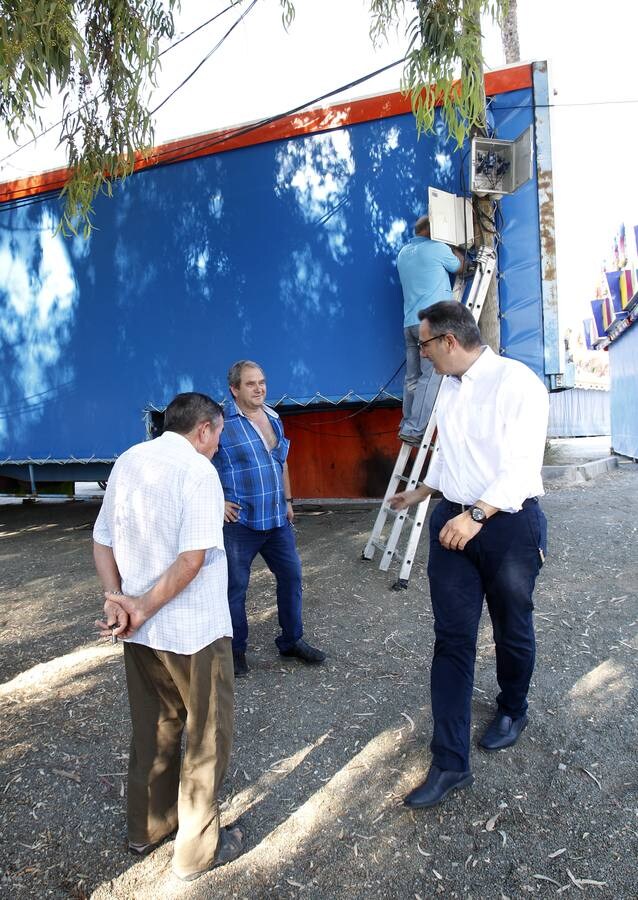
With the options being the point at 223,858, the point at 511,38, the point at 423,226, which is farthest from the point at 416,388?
the point at 511,38

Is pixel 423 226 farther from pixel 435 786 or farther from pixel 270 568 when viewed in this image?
pixel 435 786

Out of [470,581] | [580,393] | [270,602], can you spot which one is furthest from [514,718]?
→ [580,393]

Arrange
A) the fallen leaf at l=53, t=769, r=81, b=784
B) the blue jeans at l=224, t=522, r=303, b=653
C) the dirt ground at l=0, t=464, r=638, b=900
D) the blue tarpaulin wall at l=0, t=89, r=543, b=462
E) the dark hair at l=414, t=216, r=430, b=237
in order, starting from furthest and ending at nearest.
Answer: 1. the blue tarpaulin wall at l=0, t=89, r=543, b=462
2. the dark hair at l=414, t=216, r=430, b=237
3. the blue jeans at l=224, t=522, r=303, b=653
4. the fallen leaf at l=53, t=769, r=81, b=784
5. the dirt ground at l=0, t=464, r=638, b=900

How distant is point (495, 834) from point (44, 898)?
1.51m

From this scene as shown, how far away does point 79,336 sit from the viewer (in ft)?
21.2

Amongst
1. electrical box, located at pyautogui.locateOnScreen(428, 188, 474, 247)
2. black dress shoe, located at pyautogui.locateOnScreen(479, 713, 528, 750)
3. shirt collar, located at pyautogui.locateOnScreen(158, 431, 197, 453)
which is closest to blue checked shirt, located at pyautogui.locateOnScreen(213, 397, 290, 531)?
shirt collar, located at pyautogui.locateOnScreen(158, 431, 197, 453)

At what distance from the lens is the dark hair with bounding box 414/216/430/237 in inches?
194

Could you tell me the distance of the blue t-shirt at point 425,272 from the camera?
15.8ft

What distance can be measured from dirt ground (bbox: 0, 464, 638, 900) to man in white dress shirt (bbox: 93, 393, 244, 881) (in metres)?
0.22

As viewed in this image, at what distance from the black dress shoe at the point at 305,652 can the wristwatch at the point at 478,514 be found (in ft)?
5.39

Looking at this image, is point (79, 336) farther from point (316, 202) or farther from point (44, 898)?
point (44, 898)

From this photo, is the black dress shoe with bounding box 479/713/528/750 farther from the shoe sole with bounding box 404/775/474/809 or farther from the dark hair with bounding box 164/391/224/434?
the dark hair with bounding box 164/391/224/434

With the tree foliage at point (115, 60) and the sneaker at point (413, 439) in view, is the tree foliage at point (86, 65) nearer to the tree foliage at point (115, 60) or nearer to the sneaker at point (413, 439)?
the tree foliage at point (115, 60)

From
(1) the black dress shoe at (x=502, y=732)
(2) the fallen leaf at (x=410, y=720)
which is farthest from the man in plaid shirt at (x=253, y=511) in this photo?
(1) the black dress shoe at (x=502, y=732)
